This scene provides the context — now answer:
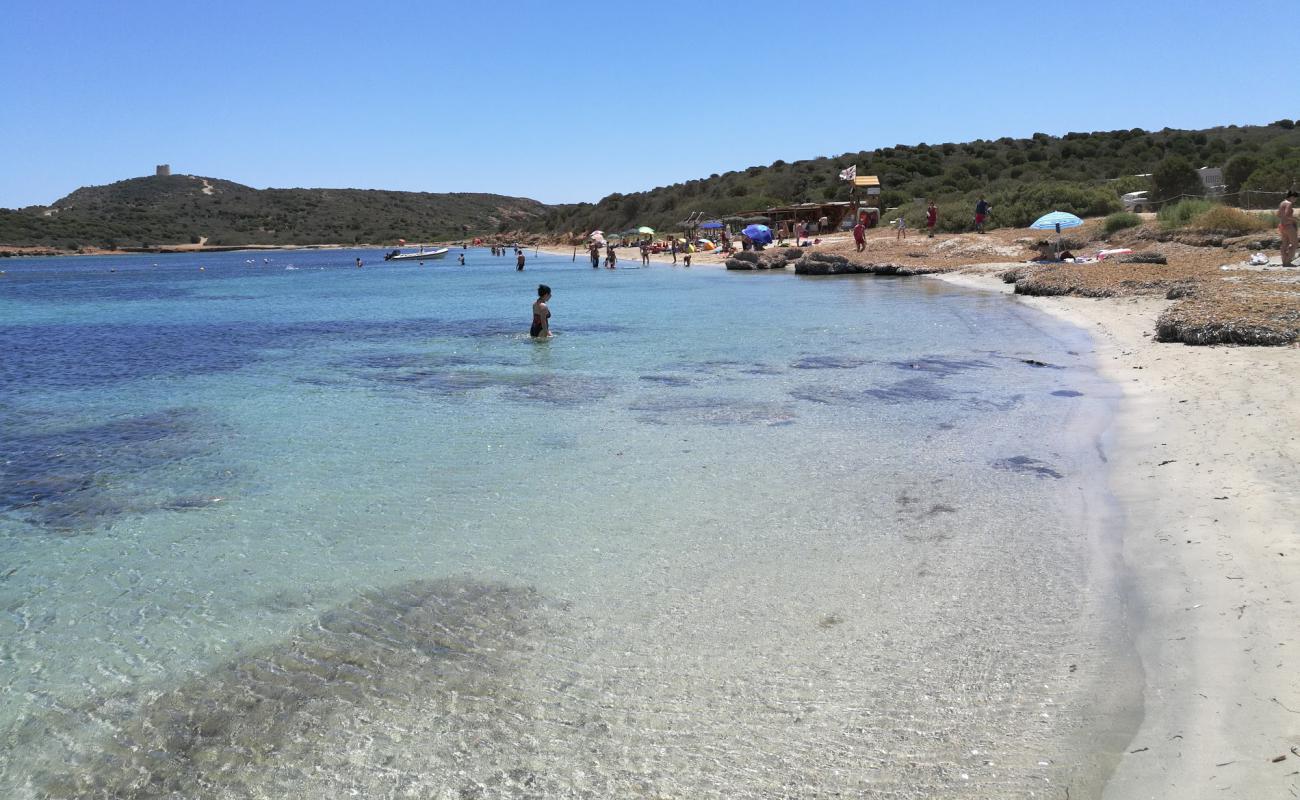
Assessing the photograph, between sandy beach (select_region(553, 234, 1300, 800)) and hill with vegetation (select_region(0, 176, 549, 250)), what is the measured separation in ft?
400

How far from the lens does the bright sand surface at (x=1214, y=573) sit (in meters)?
3.07

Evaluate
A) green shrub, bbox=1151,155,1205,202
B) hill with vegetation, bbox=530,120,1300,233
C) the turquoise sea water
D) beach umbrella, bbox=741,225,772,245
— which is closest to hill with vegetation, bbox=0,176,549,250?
hill with vegetation, bbox=530,120,1300,233

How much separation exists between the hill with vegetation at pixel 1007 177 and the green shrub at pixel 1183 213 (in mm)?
5265

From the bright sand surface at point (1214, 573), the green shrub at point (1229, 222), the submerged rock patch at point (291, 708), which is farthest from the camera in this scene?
the green shrub at point (1229, 222)

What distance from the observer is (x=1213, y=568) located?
4.64 m

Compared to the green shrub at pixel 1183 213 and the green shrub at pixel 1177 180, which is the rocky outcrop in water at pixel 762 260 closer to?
the green shrub at pixel 1177 180

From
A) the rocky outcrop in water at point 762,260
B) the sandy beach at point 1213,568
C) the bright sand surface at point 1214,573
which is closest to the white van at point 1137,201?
the rocky outcrop in water at point 762,260

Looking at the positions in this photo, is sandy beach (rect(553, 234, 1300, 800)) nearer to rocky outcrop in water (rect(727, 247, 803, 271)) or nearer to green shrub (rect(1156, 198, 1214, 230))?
green shrub (rect(1156, 198, 1214, 230))

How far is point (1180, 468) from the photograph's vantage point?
21.2 ft

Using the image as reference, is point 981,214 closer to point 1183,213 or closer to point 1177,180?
point 1177,180

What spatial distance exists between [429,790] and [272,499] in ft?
14.1

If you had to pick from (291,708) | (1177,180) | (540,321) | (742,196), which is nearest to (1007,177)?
(1177,180)

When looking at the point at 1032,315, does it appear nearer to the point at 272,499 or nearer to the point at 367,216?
the point at 272,499

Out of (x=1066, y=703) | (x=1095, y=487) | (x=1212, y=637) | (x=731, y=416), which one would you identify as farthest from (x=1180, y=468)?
(x=731, y=416)
